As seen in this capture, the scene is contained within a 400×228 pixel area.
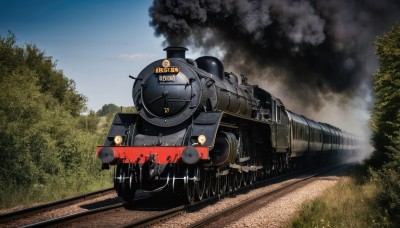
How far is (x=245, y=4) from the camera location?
15.9 meters

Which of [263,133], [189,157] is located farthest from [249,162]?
[189,157]

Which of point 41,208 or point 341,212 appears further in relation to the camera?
point 41,208

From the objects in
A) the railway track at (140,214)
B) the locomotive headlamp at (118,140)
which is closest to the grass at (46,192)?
the railway track at (140,214)

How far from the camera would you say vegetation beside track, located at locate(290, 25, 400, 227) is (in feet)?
24.7

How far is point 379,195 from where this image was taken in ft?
28.6

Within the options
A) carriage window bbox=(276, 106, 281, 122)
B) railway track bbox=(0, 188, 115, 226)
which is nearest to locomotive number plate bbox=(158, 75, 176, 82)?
railway track bbox=(0, 188, 115, 226)

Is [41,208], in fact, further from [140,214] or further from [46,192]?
[46,192]

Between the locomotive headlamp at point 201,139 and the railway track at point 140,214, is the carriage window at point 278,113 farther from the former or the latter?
the locomotive headlamp at point 201,139

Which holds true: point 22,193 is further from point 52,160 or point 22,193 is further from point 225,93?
point 225,93

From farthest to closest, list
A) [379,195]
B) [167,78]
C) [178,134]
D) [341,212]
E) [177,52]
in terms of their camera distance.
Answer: [177,52], [167,78], [178,134], [379,195], [341,212]

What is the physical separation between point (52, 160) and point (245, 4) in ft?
29.7

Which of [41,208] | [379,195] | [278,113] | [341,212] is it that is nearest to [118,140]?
[41,208]

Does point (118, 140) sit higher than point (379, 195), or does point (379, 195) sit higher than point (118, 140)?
point (118, 140)

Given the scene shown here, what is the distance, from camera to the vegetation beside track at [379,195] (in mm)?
7535
